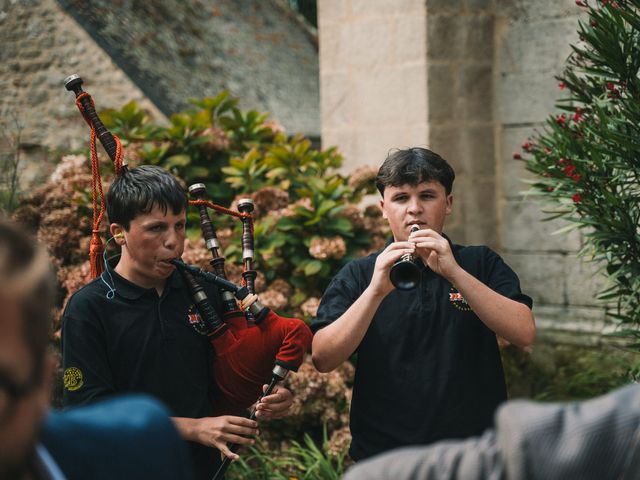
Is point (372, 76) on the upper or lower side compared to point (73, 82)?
upper

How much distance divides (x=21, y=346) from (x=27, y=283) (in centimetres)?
8

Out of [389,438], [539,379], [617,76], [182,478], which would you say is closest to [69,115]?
[539,379]

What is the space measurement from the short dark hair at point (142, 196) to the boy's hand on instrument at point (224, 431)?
26.0 inches

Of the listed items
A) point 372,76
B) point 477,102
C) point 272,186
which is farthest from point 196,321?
point 477,102

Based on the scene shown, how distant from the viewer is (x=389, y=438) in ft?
9.34

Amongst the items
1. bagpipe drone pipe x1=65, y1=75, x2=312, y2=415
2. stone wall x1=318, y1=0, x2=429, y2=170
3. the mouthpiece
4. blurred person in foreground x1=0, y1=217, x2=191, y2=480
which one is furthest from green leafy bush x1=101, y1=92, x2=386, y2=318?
blurred person in foreground x1=0, y1=217, x2=191, y2=480

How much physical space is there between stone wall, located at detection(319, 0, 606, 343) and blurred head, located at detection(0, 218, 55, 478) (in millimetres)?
5006

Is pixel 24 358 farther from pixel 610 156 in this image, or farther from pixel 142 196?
pixel 610 156

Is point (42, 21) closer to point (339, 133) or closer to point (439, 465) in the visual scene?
point (339, 133)

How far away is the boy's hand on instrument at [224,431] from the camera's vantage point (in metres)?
2.82

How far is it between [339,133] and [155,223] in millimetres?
3725

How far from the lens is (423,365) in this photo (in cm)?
288

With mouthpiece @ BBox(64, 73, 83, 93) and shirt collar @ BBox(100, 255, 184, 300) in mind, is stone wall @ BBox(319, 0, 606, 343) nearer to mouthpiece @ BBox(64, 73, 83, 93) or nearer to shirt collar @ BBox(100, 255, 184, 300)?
mouthpiece @ BBox(64, 73, 83, 93)

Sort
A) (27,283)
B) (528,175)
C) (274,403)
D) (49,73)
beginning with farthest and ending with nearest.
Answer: (49,73)
(528,175)
(274,403)
(27,283)
